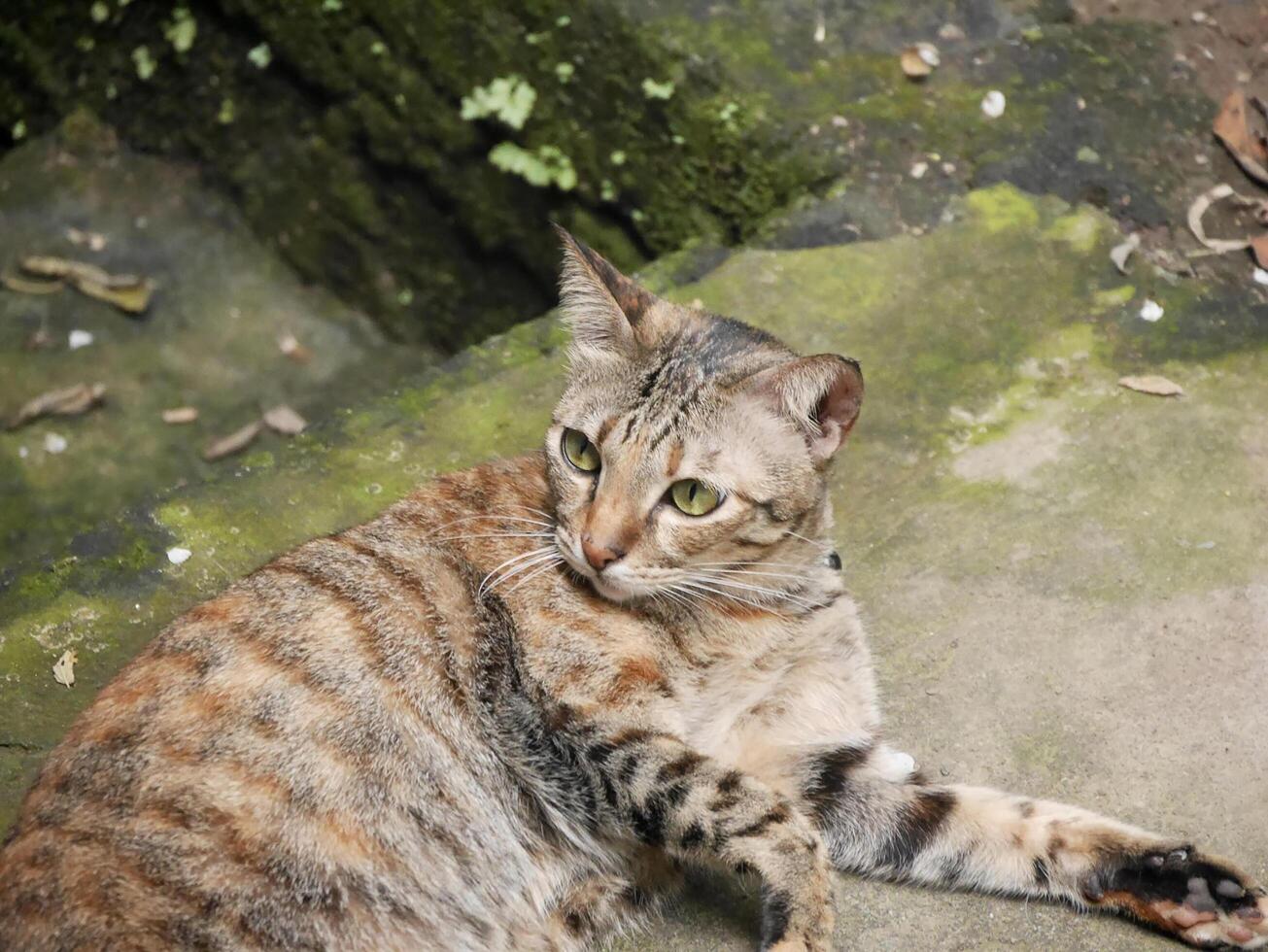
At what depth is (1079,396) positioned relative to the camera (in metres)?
4.64

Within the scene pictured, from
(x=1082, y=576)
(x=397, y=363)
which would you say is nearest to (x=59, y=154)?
(x=397, y=363)

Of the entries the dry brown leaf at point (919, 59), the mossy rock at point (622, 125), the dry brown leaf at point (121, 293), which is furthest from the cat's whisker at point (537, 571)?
the dry brown leaf at point (121, 293)

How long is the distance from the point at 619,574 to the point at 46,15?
5472 millimetres

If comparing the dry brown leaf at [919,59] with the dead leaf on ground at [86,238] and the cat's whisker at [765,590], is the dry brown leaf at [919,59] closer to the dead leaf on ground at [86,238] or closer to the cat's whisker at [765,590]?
the cat's whisker at [765,590]

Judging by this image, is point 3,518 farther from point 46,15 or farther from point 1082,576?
point 1082,576

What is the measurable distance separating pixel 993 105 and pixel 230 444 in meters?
3.68

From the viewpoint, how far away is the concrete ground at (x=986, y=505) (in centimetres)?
354

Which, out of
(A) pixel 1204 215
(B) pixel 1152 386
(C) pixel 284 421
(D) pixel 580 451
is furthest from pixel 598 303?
(C) pixel 284 421

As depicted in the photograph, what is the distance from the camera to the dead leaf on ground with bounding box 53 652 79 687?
12.4 ft

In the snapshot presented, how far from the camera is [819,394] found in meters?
3.24

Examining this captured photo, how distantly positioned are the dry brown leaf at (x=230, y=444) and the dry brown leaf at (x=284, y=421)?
80 millimetres

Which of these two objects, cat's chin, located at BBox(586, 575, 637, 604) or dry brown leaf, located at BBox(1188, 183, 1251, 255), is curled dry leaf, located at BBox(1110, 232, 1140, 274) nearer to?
dry brown leaf, located at BBox(1188, 183, 1251, 255)

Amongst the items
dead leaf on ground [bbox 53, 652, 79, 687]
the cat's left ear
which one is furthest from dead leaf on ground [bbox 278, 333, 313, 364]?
the cat's left ear

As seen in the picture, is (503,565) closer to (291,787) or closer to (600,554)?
(600,554)
